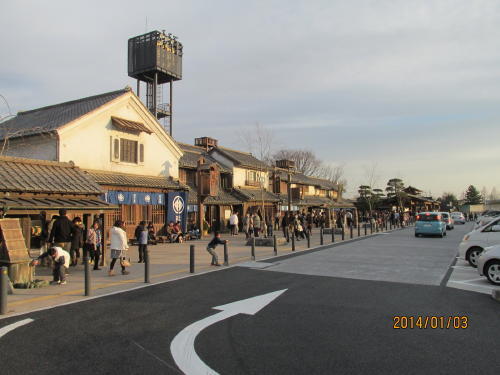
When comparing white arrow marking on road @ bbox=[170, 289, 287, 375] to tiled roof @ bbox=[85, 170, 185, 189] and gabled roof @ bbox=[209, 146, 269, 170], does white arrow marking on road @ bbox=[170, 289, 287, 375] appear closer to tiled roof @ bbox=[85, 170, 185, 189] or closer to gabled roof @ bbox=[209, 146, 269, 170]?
tiled roof @ bbox=[85, 170, 185, 189]


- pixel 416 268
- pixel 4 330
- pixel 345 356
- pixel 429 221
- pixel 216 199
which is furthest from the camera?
pixel 216 199

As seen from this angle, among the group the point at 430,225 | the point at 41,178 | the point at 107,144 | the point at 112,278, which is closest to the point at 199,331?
the point at 112,278

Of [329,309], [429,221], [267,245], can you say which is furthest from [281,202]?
[329,309]

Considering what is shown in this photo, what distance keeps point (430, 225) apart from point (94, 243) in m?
20.0

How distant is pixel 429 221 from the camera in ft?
74.0

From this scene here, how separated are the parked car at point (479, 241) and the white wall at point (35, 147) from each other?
16876mm

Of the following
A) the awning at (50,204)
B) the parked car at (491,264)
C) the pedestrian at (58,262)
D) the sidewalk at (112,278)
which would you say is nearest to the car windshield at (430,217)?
the sidewalk at (112,278)

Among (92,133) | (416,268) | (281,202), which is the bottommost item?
(416,268)

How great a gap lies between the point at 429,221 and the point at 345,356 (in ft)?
68.4

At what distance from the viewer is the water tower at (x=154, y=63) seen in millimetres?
34562

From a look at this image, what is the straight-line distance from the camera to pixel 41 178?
37.3ft

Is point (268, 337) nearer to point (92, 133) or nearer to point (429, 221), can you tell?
point (92, 133)

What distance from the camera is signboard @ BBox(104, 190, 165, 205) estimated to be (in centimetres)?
1722
